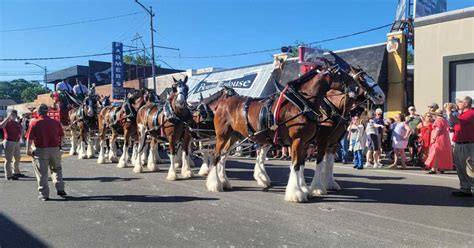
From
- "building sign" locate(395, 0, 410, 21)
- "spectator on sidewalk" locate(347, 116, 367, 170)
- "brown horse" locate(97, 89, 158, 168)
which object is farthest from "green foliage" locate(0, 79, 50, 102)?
"spectator on sidewalk" locate(347, 116, 367, 170)

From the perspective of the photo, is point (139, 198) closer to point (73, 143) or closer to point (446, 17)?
point (73, 143)

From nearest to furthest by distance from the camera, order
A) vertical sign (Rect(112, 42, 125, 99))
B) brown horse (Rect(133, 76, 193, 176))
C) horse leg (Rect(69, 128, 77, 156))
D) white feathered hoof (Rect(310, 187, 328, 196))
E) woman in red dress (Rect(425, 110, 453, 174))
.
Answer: white feathered hoof (Rect(310, 187, 328, 196)) < brown horse (Rect(133, 76, 193, 176)) < woman in red dress (Rect(425, 110, 453, 174)) < horse leg (Rect(69, 128, 77, 156)) < vertical sign (Rect(112, 42, 125, 99))

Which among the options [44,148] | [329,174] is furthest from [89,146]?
[329,174]

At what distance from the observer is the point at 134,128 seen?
13422mm

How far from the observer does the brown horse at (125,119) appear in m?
13.2

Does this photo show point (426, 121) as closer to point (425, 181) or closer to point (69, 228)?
point (425, 181)

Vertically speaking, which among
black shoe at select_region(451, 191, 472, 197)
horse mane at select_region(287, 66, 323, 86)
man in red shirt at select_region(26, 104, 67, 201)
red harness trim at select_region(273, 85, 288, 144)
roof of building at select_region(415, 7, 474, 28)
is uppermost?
roof of building at select_region(415, 7, 474, 28)

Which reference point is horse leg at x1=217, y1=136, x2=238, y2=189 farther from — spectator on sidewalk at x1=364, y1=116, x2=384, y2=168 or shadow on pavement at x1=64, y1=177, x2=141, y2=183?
spectator on sidewalk at x1=364, y1=116, x2=384, y2=168

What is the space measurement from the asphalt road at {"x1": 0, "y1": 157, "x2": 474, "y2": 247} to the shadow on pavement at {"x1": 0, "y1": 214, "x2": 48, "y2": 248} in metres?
0.01

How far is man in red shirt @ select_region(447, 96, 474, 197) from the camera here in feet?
26.5

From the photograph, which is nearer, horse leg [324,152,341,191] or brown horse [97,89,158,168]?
horse leg [324,152,341,191]

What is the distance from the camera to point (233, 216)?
663 cm

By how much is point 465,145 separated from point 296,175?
135 inches

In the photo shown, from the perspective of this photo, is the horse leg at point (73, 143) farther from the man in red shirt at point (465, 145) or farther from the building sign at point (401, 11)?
the building sign at point (401, 11)
